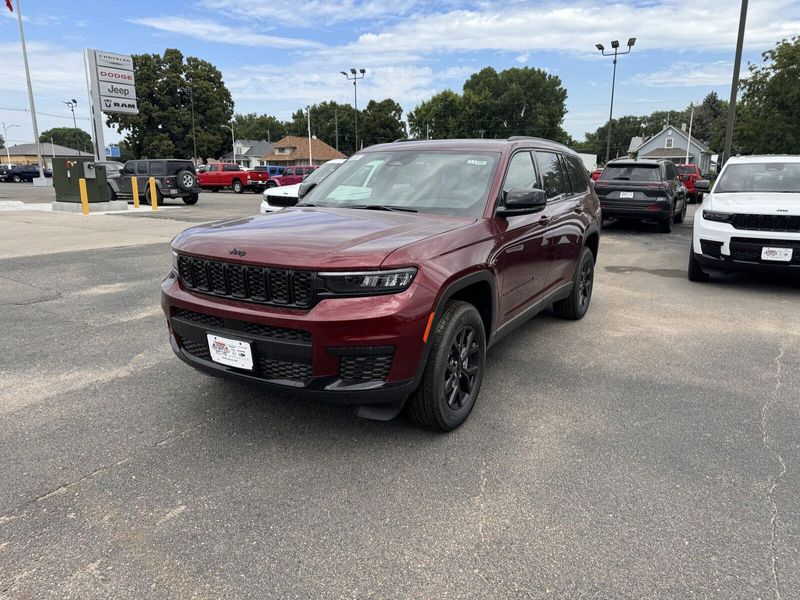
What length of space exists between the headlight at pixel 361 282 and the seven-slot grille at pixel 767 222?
588 centimetres

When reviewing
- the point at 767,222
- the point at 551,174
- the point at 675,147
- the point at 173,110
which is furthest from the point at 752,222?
the point at 675,147

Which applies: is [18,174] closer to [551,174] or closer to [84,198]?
[84,198]

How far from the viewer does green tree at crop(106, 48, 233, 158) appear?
5356 cm

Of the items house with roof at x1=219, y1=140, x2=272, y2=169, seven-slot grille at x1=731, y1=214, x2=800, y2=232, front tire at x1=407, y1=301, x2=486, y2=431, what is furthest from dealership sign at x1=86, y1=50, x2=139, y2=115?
house with roof at x1=219, y1=140, x2=272, y2=169

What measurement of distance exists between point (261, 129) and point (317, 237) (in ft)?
453

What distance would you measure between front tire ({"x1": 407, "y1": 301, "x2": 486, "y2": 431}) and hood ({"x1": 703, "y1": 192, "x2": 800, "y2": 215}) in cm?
509

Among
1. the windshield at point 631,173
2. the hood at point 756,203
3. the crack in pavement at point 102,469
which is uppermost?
the windshield at point 631,173

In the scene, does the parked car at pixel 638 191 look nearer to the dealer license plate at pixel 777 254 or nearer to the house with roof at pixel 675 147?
the dealer license plate at pixel 777 254

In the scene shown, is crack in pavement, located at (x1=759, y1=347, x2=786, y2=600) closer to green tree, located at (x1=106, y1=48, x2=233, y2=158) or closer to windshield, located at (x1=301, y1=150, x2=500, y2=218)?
windshield, located at (x1=301, y1=150, x2=500, y2=218)

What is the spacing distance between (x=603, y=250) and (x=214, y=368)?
9409mm

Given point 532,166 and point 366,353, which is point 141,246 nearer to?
point 532,166

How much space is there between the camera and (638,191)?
13094mm

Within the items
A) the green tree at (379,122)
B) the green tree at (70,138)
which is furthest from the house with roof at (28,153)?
the green tree at (379,122)

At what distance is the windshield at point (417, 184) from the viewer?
3.85m
